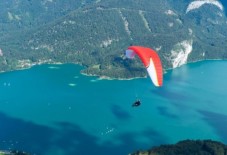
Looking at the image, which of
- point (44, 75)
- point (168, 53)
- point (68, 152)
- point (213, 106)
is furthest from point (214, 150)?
point (168, 53)

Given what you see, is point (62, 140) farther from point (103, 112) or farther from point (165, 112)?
point (165, 112)

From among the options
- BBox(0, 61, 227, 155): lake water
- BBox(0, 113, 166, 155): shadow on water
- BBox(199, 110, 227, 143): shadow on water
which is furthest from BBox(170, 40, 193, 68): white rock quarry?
BBox(0, 113, 166, 155): shadow on water

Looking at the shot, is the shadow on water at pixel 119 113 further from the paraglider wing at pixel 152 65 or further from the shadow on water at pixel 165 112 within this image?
the paraglider wing at pixel 152 65

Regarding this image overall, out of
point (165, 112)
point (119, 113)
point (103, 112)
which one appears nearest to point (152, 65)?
point (119, 113)

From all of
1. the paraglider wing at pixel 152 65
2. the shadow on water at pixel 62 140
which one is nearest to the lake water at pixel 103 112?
the shadow on water at pixel 62 140

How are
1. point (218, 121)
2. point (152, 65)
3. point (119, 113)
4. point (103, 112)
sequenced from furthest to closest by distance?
1. point (103, 112)
2. point (119, 113)
3. point (218, 121)
4. point (152, 65)

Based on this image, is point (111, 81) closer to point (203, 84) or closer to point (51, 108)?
point (203, 84)
